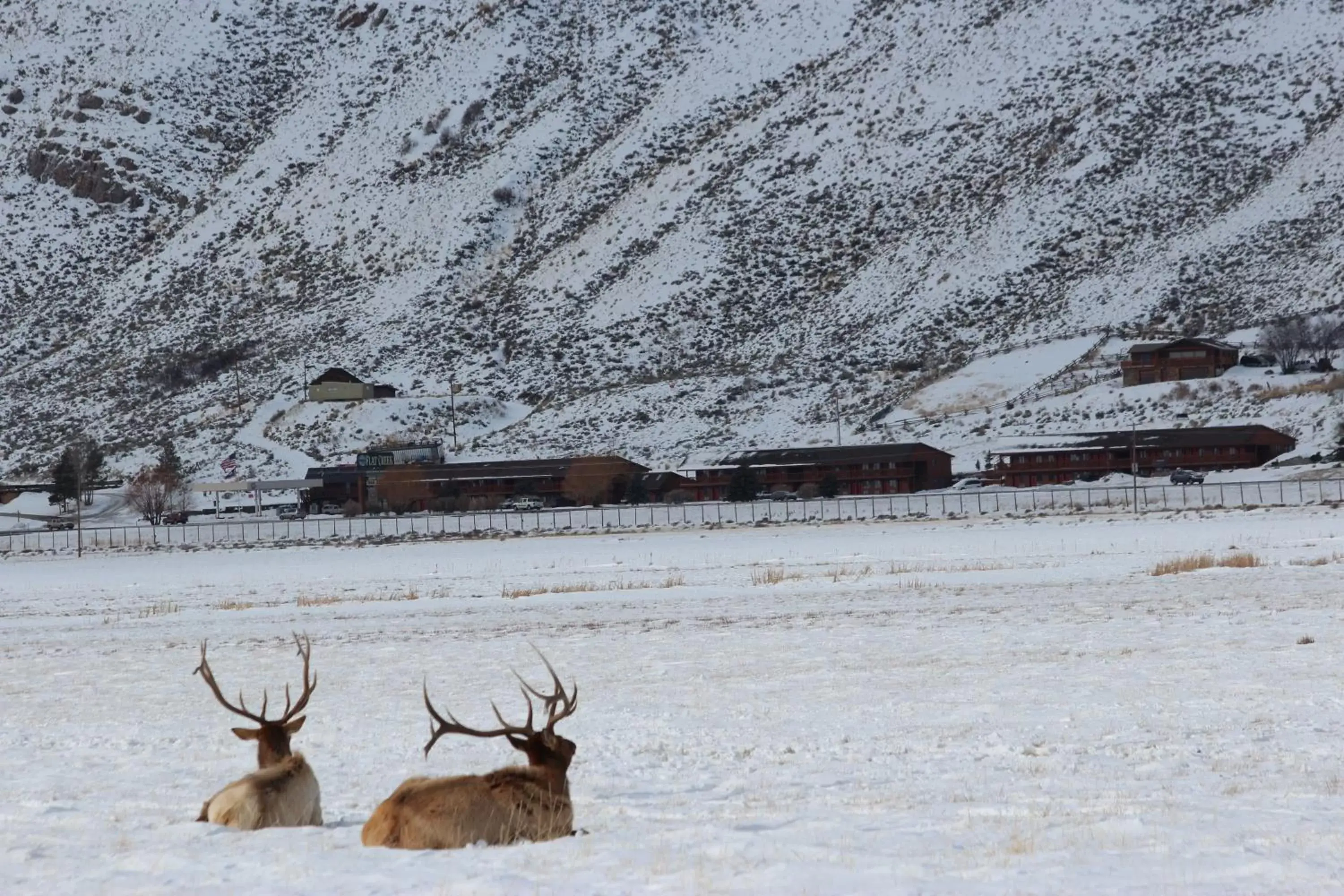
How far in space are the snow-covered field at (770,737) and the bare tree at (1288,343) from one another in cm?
7765

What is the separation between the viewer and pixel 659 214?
13788 centimetres

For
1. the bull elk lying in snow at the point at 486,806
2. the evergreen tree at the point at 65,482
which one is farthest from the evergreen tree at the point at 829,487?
the bull elk lying in snow at the point at 486,806

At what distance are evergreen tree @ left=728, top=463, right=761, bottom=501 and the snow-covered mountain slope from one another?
45.5ft

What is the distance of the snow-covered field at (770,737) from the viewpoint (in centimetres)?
752

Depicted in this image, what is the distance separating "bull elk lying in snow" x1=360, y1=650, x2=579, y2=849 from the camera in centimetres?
804

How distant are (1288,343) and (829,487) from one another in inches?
1384

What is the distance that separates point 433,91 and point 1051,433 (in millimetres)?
96638

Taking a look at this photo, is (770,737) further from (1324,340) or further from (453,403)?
(453,403)

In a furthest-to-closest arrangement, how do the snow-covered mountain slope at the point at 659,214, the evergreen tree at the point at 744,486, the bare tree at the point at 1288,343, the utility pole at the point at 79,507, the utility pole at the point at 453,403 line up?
the snow-covered mountain slope at the point at 659,214 → the utility pole at the point at 453,403 → the bare tree at the point at 1288,343 → the evergreen tree at the point at 744,486 → the utility pole at the point at 79,507

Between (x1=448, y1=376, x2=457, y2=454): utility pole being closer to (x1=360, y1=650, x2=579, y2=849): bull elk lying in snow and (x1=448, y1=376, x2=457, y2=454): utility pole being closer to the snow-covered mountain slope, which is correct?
the snow-covered mountain slope

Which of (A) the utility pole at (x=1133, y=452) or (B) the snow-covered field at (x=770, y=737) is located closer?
(B) the snow-covered field at (x=770, y=737)

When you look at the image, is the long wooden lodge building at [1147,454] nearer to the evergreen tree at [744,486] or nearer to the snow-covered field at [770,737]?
the evergreen tree at [744,486]

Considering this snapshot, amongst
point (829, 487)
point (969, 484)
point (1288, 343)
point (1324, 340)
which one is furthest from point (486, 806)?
point (1288, 343)

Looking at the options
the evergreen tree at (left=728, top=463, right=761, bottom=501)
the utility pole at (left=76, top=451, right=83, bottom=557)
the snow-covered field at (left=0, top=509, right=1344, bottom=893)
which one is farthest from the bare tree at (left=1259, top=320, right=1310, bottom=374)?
the snow-covered field at (left=0, top=509, right=1344, bottom=893)
